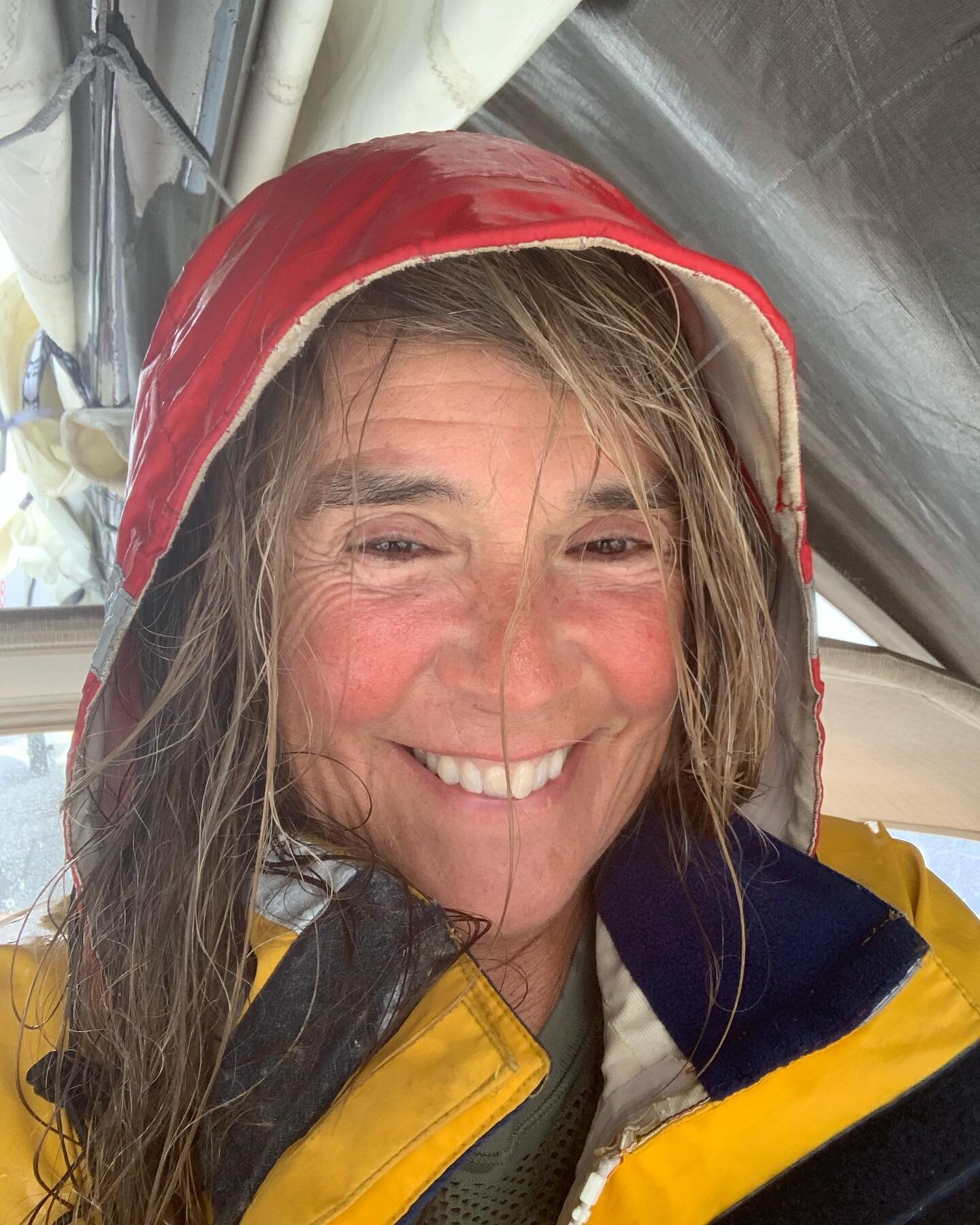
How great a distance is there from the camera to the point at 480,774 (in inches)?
41.8

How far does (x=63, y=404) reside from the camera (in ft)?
6.79

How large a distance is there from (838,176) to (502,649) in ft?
2.01

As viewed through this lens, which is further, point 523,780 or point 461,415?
point 523,780

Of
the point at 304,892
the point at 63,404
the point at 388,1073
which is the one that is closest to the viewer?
the point at 388,1073

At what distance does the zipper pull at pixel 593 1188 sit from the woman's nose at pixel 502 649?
424 millimetres

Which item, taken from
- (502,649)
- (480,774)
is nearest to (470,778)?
(480,774)

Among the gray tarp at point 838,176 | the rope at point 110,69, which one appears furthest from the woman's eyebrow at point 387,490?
the rope at point 110,69

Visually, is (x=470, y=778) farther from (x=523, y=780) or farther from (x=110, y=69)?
→ (x=110, y=69)

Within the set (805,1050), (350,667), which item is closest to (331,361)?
(350,667)

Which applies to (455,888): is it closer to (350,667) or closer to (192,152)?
(350,667)

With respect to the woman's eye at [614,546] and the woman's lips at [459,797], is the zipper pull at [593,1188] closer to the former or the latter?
the woman's lips at [459,797]

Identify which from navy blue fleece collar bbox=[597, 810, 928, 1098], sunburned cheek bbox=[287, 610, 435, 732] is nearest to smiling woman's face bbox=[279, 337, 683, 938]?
sunburned cheek bbox=[287, 610, 435, 732]

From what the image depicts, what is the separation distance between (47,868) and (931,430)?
5.27 feet

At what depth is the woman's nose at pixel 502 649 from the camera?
1000 mm
